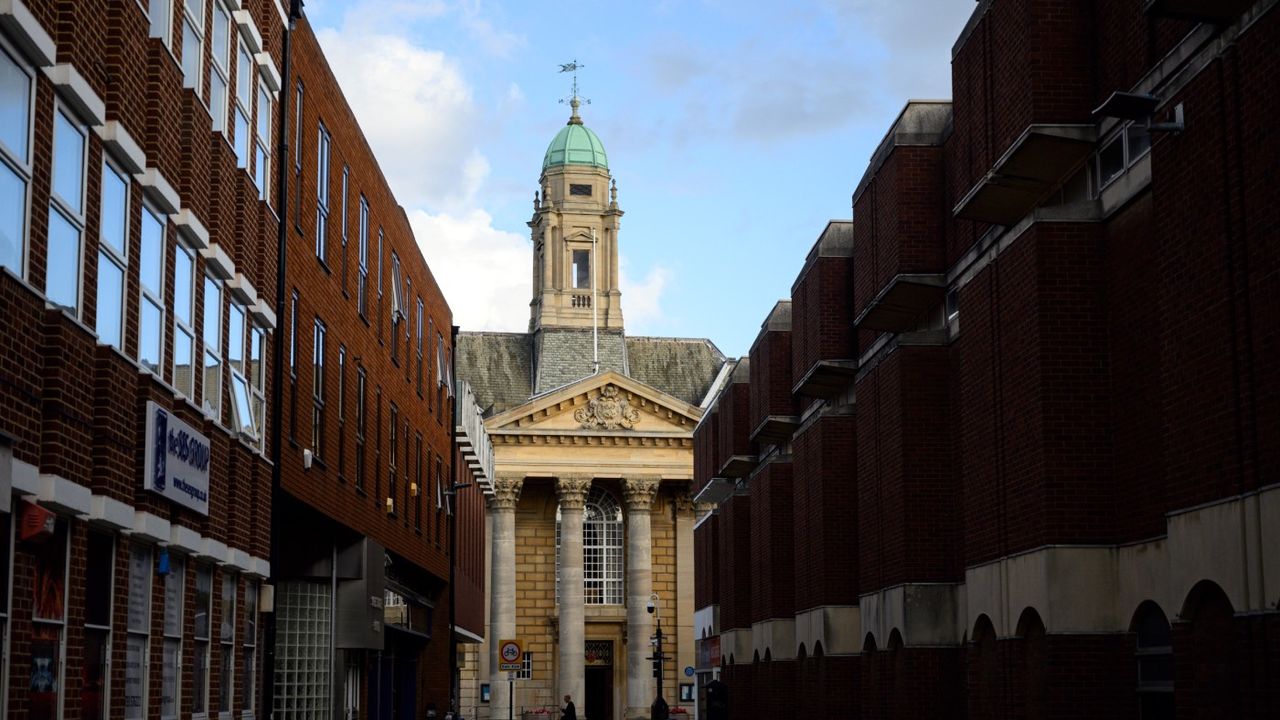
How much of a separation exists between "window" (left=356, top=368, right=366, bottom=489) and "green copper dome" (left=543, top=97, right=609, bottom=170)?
75.9 meters

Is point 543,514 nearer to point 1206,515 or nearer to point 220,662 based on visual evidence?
point 220,662

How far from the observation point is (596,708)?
98562 millimetres

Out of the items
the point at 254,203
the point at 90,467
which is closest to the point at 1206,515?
the point at 90,467

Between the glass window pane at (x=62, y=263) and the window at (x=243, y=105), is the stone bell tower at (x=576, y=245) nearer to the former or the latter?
the window at (x=243, y=105)

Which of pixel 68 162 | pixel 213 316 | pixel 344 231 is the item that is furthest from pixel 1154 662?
pixel 344 231

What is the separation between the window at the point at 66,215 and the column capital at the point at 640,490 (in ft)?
254

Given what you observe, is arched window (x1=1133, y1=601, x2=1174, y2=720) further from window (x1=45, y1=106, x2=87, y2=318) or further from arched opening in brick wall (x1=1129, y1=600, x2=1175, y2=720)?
window (x1=45, y1=106, x2=87, y2=318)

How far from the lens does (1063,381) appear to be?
773 inches

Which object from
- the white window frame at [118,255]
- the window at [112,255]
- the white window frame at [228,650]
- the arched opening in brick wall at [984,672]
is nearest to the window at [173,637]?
the white window frame at [228,650]

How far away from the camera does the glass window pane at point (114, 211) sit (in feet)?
51.8

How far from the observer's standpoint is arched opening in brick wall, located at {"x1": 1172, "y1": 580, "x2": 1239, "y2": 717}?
15578 mm

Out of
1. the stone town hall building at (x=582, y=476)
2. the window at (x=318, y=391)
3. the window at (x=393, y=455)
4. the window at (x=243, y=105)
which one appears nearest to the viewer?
the window at (x=243, y=105)

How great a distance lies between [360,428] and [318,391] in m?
4.45

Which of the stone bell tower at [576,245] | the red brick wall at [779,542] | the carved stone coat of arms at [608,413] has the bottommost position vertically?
the red brick wall at [779,542]
